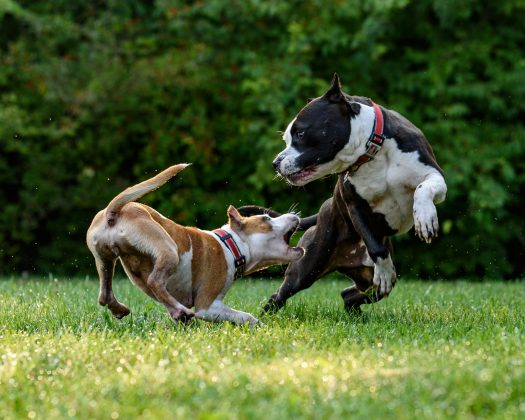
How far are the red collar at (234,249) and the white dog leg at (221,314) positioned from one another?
0.38m

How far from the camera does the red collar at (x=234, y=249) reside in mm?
6552

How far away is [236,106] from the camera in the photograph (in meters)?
14.7

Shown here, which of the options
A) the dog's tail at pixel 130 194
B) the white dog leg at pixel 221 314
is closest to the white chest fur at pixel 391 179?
the white dog leg at pixel 221 314

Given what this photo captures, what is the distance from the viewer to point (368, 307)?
25.6 feet

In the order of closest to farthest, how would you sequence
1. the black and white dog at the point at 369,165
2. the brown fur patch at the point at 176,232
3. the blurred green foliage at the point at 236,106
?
the brown fur patch at the point at 176,232 → the black and white dog at the point at 369,165 → the blurred green foliage at the point at 236,106

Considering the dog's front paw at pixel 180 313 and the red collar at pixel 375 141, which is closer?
the dog's front paw at pixel 180 313

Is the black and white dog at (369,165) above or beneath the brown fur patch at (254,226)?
above

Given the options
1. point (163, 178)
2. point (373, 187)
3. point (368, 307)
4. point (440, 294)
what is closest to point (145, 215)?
point (163, 178)

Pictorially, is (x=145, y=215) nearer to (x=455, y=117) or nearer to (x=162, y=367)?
(x=162, y=367)

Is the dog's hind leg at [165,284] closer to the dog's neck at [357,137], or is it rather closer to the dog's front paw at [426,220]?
the dog's neck at [357,137]

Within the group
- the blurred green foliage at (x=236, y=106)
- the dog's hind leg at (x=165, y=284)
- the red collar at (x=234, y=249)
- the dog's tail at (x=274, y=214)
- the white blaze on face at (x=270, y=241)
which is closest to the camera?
the dog's hind leg at (x=165, y=284)

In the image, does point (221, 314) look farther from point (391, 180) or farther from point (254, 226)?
point (391, 180)

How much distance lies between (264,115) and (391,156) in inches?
322

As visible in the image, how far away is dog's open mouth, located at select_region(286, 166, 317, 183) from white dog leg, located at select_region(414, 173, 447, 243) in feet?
2.26
